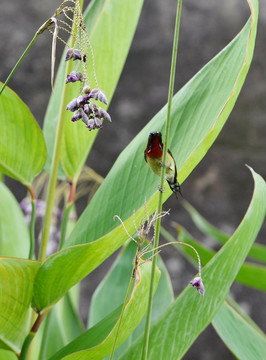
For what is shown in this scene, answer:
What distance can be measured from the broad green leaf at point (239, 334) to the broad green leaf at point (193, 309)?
14cm

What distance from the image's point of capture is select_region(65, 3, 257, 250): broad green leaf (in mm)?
540

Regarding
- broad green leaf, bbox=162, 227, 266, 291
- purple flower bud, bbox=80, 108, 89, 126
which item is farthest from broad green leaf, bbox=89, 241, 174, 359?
purple flower bud, bbox=80, 108, 89, 126

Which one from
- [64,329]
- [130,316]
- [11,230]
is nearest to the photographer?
[130,316]

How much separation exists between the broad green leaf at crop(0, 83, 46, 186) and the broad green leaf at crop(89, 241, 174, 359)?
0.24 m

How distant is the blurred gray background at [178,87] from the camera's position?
2.07 meters

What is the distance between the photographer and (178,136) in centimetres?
57

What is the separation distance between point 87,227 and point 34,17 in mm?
1666

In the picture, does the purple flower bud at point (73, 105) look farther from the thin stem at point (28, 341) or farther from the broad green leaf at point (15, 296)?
the thin stem at point (28, 341)

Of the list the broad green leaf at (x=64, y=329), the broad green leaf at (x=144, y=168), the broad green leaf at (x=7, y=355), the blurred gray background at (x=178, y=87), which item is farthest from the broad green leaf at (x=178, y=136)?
the blurred gray background at (x=178, y=87)

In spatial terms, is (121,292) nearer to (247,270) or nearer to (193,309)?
(247,270)

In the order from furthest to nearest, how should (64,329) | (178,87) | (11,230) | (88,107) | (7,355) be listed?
(178,87), (64,329), (11,230), (7,355), (88,107)

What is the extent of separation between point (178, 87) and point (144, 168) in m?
1.51

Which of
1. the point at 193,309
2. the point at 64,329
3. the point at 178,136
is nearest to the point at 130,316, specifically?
the point at 193,309

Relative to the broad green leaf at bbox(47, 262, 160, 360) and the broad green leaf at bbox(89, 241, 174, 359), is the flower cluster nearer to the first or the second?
the broad green leaf at bbox(47, 262, 160, 360)
